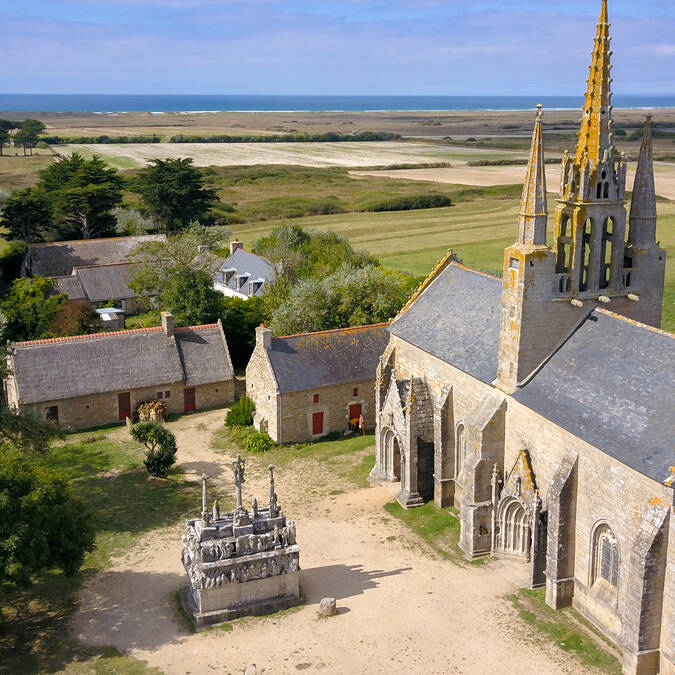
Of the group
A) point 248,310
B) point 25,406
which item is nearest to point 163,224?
point 248,310

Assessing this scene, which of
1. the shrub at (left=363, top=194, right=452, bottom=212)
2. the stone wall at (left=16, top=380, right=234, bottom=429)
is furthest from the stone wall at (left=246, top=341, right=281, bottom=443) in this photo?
the shrub at (left=363, top=194, right=452, bottom=212)

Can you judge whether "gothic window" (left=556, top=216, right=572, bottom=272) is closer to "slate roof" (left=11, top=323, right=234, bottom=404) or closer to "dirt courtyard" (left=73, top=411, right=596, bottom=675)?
"dirt courtyard" (left=73, top=411, right=596, bottom=675)

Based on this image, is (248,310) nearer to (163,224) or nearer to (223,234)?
(223,234)

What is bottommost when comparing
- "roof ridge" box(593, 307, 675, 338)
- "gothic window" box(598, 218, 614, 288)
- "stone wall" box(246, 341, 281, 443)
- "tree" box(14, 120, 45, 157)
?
"stone wall" box(246, 341, 281, 443)

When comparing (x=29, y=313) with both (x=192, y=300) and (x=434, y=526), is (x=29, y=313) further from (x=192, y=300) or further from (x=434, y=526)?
(x=434, y=526)

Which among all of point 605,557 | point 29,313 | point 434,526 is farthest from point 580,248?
point 29,313
